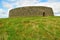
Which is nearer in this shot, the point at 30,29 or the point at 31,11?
the point at 30,29

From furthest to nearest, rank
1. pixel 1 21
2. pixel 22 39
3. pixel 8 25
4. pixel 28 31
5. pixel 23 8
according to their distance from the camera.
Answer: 1. pixel 23 8
2. pixel 1 21
3. pixel 8 25
4. pixel 28 31
5. pixel 22 39

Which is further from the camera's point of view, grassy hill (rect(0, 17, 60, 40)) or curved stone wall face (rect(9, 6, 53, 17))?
curved stone wall face (rect(9, 6, 53, 17))

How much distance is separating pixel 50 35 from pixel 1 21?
2.70 meters

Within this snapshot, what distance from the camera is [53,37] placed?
6730 millimetres

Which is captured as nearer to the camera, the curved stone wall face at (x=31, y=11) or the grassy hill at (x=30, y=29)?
the grassy hill at (x=30, y=29)

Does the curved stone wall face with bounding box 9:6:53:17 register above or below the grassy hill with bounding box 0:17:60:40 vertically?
above

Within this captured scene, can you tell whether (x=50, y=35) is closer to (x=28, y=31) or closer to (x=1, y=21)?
(x=28, y=31)

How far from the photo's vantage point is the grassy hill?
22.2ft

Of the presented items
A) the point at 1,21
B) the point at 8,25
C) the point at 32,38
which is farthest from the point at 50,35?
the point at 1,21

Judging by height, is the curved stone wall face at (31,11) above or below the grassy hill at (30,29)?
above

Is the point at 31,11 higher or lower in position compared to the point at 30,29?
higher

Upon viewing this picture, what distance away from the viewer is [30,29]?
730cm

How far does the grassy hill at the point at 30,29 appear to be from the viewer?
6.77 m

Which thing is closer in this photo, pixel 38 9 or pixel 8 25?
pixel 8 25
